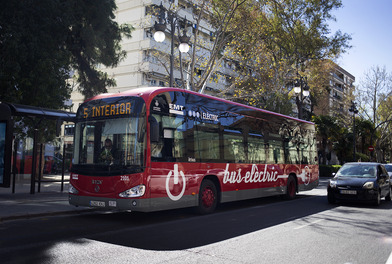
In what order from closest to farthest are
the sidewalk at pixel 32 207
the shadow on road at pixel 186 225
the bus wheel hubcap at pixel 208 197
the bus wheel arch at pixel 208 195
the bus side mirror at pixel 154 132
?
the shadow on road at pixel 186 225 < the bus side mirror at pixel 154 132 < the sidewalk at pixel 32 207 < the bus wheel arch at pixel 208 195 < the bus wheel hubcap at pixel 208 197

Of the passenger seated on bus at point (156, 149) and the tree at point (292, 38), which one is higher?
the tree at point (292, 38)

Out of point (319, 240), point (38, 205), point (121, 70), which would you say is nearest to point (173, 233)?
point (319, 240)

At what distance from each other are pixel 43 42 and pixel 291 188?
508 inches

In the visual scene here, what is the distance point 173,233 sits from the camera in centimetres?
747

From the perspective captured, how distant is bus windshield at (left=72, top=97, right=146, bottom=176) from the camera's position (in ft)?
26.8

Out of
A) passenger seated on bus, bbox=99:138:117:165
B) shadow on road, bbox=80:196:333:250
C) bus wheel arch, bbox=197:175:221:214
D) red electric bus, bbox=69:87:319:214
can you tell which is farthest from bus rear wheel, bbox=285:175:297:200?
passenger seated on bus, bbox=99:138:117:165

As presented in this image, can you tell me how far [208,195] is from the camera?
10.2 meters

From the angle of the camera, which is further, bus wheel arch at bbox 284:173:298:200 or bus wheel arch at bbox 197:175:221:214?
bus wheel arch at bbox 284:173:298:200

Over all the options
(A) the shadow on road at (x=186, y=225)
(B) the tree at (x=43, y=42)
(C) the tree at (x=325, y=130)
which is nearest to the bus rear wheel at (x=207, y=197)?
(A) the shadow on road at (x=186, y=225)

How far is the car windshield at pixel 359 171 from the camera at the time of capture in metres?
13.3

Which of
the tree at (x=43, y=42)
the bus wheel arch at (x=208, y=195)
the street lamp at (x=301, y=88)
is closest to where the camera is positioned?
the bus wheel arch at (x=208, y=195)

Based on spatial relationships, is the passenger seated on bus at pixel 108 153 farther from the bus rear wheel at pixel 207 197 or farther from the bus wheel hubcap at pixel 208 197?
the bus wheel hubcap at pixel 208 197

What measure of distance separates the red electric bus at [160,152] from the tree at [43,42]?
8104 mm

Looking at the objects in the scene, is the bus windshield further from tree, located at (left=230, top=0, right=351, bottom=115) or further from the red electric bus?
tree, located at (left=230, top=0, right=351, bottom=115)
